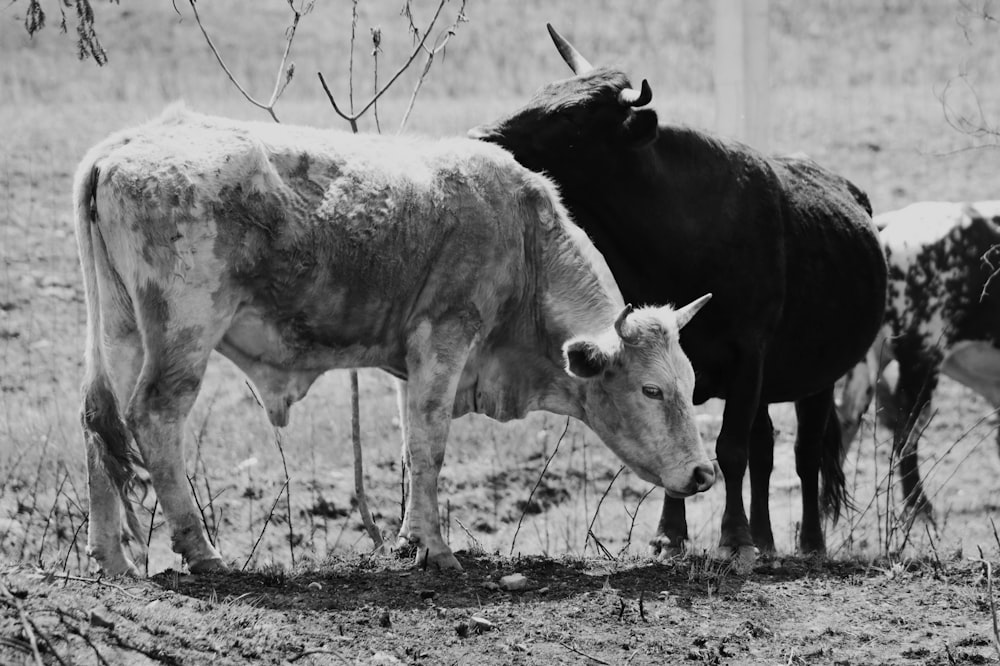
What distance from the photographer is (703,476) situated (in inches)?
274

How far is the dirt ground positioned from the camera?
4.97 m

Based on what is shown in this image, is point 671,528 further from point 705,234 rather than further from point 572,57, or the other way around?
point 572,57

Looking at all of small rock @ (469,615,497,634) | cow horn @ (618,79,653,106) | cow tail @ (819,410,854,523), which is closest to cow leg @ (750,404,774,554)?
cow tail @ (819,410,854,523)

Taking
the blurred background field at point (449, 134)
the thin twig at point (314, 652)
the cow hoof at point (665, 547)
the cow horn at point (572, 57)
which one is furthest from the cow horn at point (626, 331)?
the thin twig at point (314, 652)

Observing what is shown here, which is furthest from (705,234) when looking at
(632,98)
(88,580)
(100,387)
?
(88,580)

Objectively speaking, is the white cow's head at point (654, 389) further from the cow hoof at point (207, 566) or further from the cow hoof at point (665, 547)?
the cow hoof at point (207, 566)

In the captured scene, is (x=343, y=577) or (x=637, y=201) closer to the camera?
(x=343, y=577)

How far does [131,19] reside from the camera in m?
25.3

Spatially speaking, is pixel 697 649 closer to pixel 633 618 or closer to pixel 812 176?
pixel 633 618

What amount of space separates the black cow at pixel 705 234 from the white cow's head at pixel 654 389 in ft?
2.42

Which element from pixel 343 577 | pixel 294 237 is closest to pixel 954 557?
pixel 343 577

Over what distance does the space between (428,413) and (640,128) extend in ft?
6.93

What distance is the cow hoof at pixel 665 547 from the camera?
802 centimetres

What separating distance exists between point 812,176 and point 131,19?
18878mm
